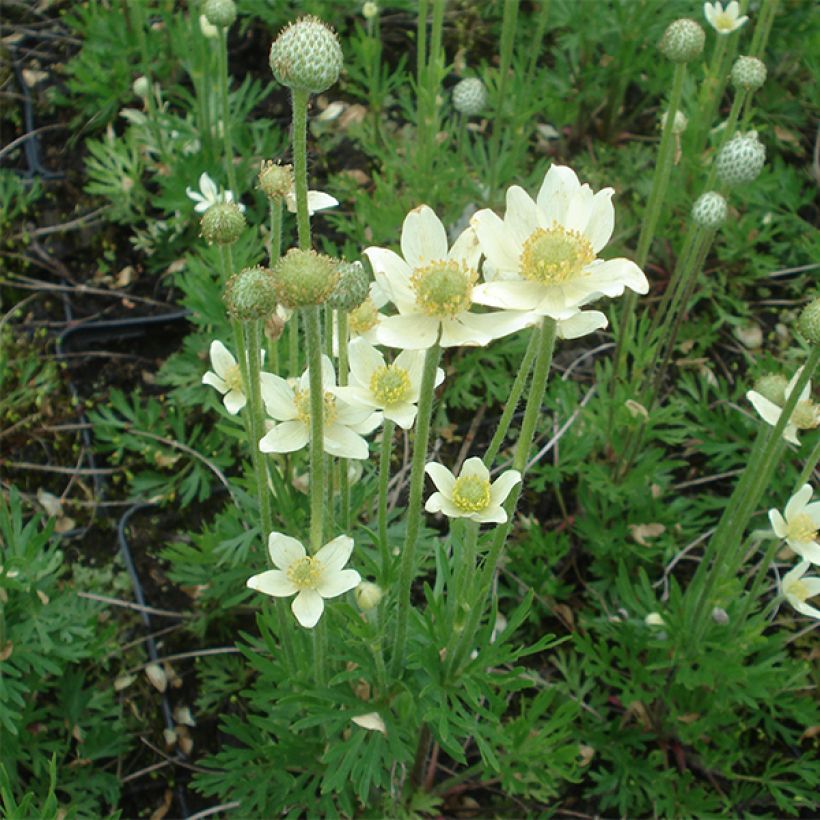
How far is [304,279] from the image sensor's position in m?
1.28

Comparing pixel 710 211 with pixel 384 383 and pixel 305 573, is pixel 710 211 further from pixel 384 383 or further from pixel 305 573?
pixel 305 573

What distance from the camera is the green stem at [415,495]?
4.42ft

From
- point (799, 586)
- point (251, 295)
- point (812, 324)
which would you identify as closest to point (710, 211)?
point (812, 324)

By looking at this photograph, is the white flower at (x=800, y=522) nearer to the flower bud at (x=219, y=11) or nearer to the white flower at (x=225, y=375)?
the white flower at (x=225, y=375)

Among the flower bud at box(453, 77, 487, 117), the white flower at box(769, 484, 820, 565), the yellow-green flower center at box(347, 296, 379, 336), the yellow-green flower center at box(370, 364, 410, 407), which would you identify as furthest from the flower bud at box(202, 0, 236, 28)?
the white flower at box(769, 484, 820, 565)

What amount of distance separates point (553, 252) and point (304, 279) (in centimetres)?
37

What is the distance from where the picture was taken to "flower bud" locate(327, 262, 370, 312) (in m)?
1.44

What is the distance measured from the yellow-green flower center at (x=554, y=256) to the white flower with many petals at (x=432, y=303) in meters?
0.08

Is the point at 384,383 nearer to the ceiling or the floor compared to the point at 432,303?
nearer to the floor

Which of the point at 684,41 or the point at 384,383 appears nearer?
the point at 384,383

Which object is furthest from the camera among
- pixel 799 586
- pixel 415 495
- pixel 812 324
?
pixel 799 586

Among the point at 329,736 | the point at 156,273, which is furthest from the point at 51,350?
the point at 329,736

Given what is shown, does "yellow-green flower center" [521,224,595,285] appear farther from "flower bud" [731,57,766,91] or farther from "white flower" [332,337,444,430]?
"flower bud" [731,57,766,91]

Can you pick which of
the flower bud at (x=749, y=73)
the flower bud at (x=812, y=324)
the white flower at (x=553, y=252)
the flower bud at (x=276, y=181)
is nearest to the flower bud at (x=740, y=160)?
the flower bud at (x=749, y=73)
